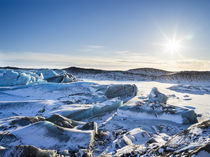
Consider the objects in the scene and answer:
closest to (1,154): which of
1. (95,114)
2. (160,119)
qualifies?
(95,114)

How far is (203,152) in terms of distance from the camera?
1.19 m

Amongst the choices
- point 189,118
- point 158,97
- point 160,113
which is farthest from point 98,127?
point 158,97

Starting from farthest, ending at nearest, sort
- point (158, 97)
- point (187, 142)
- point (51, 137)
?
point (158, 97) < point (51, 137) < point (187, 142)

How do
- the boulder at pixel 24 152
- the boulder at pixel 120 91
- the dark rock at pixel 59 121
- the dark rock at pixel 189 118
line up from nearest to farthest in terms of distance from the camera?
the boulder at pixel 24 152, the dark rock at pixel 59 121, the dark rock at pixel 189 118, the boulder at pixel 120 91

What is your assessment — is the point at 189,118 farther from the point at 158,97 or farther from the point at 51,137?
the point at 51,137

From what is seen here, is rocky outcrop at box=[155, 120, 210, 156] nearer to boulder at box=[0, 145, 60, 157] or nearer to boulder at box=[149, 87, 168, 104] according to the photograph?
boulder at box=[0, 145, 60, 157]

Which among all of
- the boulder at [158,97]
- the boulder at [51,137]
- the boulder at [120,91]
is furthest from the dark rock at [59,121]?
the boulder at [120,91]

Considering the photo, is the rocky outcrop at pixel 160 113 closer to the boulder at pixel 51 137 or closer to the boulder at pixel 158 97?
the boulder at pixel 158 97

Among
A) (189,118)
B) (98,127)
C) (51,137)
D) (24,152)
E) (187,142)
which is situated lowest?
(98,127)

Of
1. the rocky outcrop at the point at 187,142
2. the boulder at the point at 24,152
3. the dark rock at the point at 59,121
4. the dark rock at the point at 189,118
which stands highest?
the rocky outcrop at the point at 187,142

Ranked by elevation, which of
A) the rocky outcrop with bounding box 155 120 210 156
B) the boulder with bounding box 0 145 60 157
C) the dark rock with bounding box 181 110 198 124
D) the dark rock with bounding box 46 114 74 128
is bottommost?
the dark rock with bounding box 181 110 198 124

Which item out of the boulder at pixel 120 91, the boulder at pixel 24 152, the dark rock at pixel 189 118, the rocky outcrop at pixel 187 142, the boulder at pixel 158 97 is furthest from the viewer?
the boulder at pixel 120 91

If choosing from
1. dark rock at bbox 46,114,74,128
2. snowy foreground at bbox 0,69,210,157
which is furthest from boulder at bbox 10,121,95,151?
dark rock at bbox 46,114,74,128

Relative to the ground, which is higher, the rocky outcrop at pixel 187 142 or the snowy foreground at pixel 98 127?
the rocky outcrop at pixel 187 142
